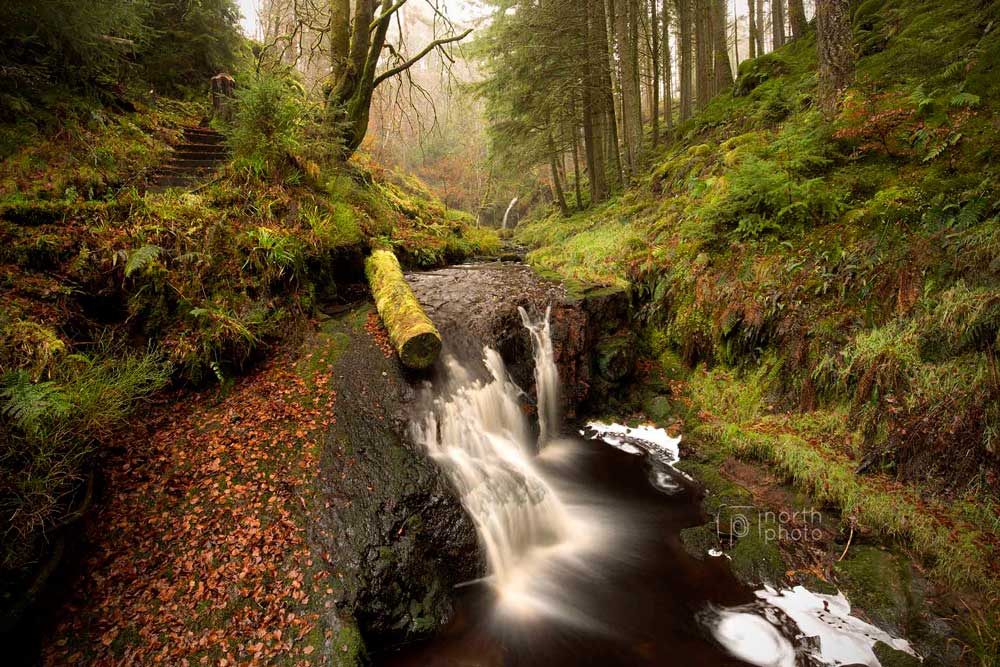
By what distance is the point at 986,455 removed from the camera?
3891 mm

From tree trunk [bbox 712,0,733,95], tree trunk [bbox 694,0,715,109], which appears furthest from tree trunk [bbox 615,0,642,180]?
tree trunk [bbox 712,0,733,95]

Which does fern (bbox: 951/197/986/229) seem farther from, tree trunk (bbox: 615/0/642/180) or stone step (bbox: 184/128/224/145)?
stone step (bbox: 184/128/224/145)

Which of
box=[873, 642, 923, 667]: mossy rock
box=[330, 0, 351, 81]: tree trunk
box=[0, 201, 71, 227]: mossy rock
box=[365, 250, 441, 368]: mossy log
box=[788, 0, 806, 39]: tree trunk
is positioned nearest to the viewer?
box=[873, 642, 923, 667]: mossy rock

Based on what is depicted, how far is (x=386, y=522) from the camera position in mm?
4031

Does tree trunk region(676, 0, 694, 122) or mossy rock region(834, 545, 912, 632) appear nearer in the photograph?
mossy rock region(834, 545, 912, 632)

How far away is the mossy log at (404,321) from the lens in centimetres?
551

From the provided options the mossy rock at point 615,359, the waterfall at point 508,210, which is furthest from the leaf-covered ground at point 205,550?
the waterfall at point 508,210

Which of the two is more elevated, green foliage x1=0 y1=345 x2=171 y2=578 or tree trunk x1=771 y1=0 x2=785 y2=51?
tree trunk x1=771 y1=0 x2=785 y2=51

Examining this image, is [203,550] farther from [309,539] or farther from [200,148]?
[200,148]

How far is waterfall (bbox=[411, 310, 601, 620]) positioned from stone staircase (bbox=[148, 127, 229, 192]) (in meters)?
4.92

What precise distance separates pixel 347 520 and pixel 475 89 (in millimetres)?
15698

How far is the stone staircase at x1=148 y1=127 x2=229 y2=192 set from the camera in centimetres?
634

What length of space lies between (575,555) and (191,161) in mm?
8839

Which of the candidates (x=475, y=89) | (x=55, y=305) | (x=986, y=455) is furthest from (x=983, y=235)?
(x=475, y=89)
